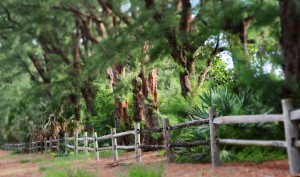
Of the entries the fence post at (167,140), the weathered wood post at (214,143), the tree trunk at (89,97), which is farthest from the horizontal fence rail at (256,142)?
the tree trunk at (89,97)

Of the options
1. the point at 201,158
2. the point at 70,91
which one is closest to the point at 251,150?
the point at 201,158

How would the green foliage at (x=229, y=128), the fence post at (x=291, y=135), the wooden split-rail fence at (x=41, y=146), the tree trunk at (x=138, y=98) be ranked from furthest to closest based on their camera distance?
the wooden split-rail fence at (x=41, y=146) < the tree trunk at (x=138, y=98) < the green foliage at (x=229, y=128) < the fence post at (x=291, y=135)

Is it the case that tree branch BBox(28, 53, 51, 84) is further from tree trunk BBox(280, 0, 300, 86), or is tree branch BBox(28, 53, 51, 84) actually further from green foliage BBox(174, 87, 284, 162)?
tree trunk BBox(280, 0, 300, 86)

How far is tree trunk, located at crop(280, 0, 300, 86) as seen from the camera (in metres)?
6.84

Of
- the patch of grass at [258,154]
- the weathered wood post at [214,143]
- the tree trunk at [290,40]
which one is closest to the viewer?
the tree trunk at [290,40]

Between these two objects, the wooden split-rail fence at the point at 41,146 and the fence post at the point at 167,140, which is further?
the wooden split-rail fence at the point at 41,146

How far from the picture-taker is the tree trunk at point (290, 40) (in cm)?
684

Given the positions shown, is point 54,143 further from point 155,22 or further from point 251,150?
point 251,150

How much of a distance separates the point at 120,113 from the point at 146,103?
388cm

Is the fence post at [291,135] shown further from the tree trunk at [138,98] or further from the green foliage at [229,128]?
the tree trunk at [138,98]

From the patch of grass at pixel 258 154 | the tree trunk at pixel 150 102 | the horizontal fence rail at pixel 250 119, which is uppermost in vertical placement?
the tree trunk at pixel 150 102

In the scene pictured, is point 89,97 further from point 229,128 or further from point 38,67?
point 229,128

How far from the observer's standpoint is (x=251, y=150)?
8.11 m

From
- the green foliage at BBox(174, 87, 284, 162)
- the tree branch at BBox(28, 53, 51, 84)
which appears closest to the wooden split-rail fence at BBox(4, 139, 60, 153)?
the tree branch at BBox(28, 53, 51, 84)
